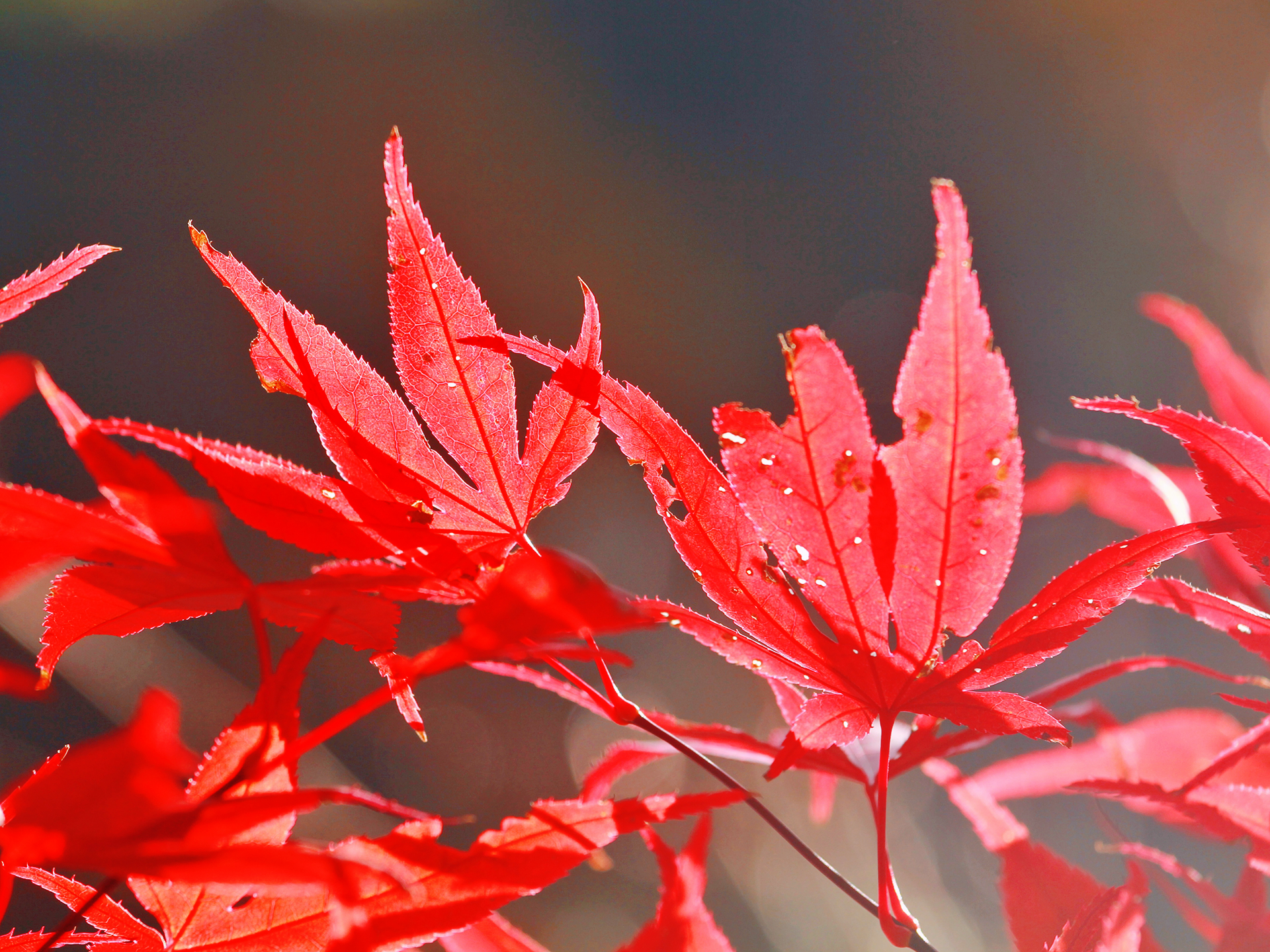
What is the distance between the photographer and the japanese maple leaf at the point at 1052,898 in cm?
33

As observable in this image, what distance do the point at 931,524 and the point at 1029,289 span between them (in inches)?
80.5

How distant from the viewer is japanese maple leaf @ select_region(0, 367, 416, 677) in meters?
0.22

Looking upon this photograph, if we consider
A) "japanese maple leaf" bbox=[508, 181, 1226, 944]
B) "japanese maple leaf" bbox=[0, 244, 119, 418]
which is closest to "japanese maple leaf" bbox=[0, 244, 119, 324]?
"japanese maple leaf" bbox=[0, 244, 119, 418]

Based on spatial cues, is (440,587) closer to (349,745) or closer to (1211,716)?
(1211,716)

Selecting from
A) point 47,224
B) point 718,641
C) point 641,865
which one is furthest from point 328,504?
point 47,224

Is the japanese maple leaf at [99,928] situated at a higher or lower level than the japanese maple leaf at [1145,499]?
lower

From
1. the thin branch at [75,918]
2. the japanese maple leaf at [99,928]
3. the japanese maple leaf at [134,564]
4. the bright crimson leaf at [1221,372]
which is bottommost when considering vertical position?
the japanese maple leaf at [99,928]

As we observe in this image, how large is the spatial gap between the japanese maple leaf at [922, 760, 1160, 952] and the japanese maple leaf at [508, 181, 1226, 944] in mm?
83

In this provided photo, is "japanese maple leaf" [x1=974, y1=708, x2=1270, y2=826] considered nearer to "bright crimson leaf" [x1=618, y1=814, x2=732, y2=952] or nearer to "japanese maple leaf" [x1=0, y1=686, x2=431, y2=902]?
"bright crimson leaf" [x1=618, y1=814, x2=732, y2=952]

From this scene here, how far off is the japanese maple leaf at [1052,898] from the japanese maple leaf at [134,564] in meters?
0.31

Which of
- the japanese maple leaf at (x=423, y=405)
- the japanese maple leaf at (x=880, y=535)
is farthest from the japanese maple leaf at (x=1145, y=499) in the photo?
the japanese maple leaf at (x=423, y=405)

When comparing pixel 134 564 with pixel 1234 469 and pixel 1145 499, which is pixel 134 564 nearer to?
pixel 1234 469

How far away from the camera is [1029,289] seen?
2.05m

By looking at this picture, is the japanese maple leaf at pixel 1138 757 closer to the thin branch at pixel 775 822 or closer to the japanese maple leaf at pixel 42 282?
the thin branch at pixel 775 822
